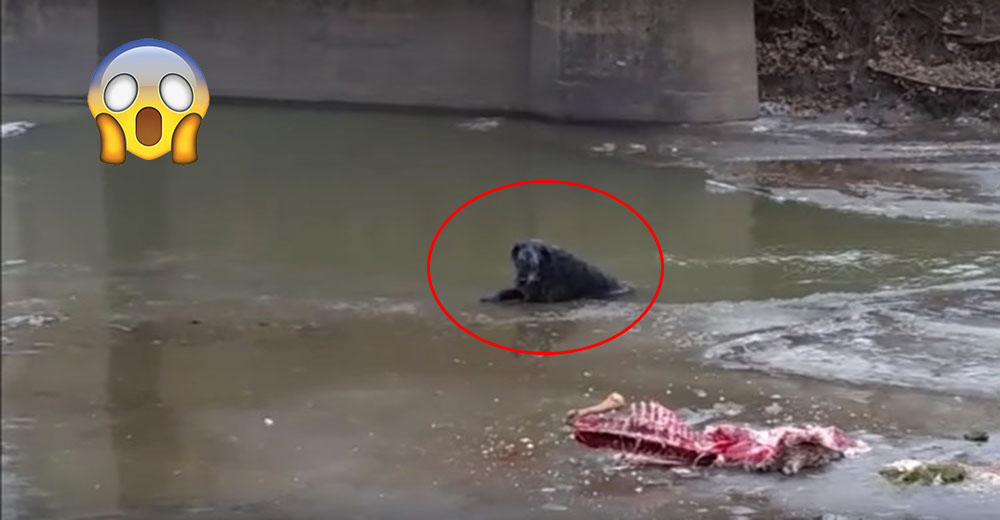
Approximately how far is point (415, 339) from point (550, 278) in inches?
35.4

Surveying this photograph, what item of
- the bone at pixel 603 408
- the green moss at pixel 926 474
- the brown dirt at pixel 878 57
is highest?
the brown dirt at pixel 878 57

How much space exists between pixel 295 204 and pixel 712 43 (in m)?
6.61

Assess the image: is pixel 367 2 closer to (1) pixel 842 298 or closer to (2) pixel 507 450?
(1) pixel 842 298

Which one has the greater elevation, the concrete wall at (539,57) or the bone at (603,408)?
the concrete wall at (539,57)

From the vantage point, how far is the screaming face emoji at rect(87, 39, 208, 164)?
51.6 inches

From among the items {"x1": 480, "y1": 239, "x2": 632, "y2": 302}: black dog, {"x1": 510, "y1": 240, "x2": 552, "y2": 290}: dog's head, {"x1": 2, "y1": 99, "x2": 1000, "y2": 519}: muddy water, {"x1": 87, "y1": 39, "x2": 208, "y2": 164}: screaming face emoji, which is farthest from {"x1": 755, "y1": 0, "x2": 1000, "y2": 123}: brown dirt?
{"x1": 87, "y1": 39, "x2": 208, "y2": 164}: screaming face emoji

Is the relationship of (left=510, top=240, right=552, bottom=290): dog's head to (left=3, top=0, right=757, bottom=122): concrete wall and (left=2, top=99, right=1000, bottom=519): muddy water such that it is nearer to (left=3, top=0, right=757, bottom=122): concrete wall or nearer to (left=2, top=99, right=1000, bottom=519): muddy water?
(left=2, top=99, right=1000, bottom=519): muddy water

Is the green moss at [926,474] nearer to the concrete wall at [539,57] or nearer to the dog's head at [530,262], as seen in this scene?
the dog's head at [530,262]

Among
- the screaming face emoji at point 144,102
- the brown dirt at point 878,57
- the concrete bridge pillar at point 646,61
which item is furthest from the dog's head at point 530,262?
the brown dirt at point 878,57

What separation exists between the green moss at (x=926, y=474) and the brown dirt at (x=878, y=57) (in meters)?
10.7

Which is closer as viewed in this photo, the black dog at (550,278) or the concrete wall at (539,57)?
the black dog at (550,278)

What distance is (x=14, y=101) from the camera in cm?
143

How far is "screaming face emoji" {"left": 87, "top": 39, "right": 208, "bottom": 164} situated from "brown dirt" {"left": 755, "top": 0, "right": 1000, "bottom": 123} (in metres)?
13.4

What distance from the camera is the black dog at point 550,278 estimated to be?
6004 mm
